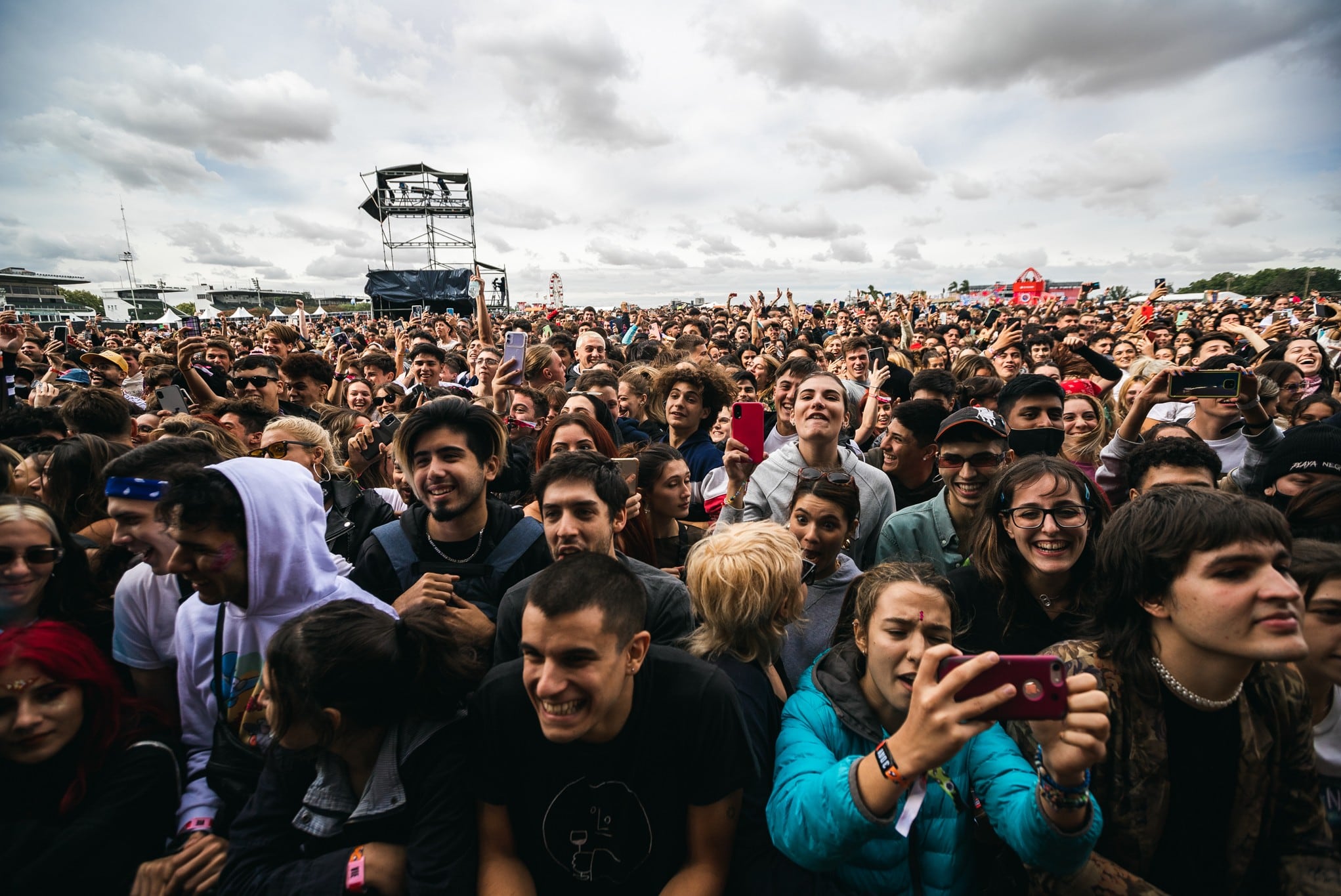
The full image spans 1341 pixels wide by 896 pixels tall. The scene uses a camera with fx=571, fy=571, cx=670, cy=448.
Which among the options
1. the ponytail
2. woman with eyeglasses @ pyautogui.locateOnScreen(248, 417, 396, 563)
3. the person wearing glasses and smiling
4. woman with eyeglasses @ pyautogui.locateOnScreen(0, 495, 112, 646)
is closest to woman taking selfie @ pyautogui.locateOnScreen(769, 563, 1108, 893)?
the person wearing glasses and smiling

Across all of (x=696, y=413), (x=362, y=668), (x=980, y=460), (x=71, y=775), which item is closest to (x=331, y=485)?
(x=71, y=775)

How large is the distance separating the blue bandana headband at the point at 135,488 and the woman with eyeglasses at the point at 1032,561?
11.4 ft

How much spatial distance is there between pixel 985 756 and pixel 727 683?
84cm

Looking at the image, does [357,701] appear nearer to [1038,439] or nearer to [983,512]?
[983,512]

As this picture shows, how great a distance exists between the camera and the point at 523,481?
4.19 m

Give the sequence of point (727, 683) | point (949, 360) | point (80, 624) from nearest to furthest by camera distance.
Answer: point (727, 683) → point (80, 624) → point (949, 360)

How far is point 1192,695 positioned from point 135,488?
3.98 meters

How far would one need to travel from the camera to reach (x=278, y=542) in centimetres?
223

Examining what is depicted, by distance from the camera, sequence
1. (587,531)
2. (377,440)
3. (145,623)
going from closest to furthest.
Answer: (145,623)
(587,531)
(377,440)

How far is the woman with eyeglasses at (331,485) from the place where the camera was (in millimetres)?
3322

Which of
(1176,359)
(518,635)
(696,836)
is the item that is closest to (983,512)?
(696,836)

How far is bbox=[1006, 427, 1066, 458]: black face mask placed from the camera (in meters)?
3.93

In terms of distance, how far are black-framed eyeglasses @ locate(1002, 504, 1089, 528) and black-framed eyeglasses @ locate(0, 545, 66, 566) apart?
4.03 metres

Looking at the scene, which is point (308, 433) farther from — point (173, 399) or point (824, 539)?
point (824, 539)
